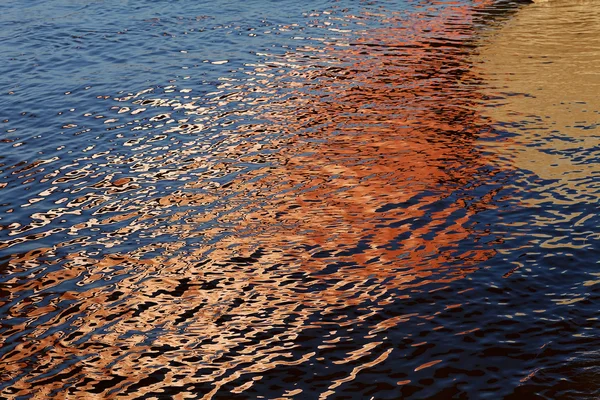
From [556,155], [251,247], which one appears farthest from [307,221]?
[556,155]

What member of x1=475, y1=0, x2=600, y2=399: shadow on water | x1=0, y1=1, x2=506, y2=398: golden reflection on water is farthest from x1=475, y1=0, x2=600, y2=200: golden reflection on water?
x1=0, y1=1, x2=506, y2=398: golden reflection on water

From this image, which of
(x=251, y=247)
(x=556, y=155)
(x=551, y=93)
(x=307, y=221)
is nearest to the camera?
(x=251, y=247)

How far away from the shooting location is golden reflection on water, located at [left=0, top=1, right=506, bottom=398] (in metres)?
8.94

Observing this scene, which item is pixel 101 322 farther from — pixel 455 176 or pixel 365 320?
pixel 455 176

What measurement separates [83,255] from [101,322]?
220 centimetres

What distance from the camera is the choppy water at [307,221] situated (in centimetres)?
869

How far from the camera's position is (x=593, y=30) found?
75.2 ft

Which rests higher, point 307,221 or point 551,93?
point 551,93

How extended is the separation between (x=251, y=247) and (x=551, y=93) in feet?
32.2

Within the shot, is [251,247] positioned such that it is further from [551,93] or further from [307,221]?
[551,93]

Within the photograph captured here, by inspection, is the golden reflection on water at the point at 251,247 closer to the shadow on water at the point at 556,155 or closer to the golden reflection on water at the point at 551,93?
the shadow on water at the point at 556,155

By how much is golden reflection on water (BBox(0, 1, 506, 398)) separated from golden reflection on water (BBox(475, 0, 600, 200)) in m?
1.04

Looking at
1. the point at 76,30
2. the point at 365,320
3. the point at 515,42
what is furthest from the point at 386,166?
the point at 76,30

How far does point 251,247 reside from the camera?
37.9 ft
